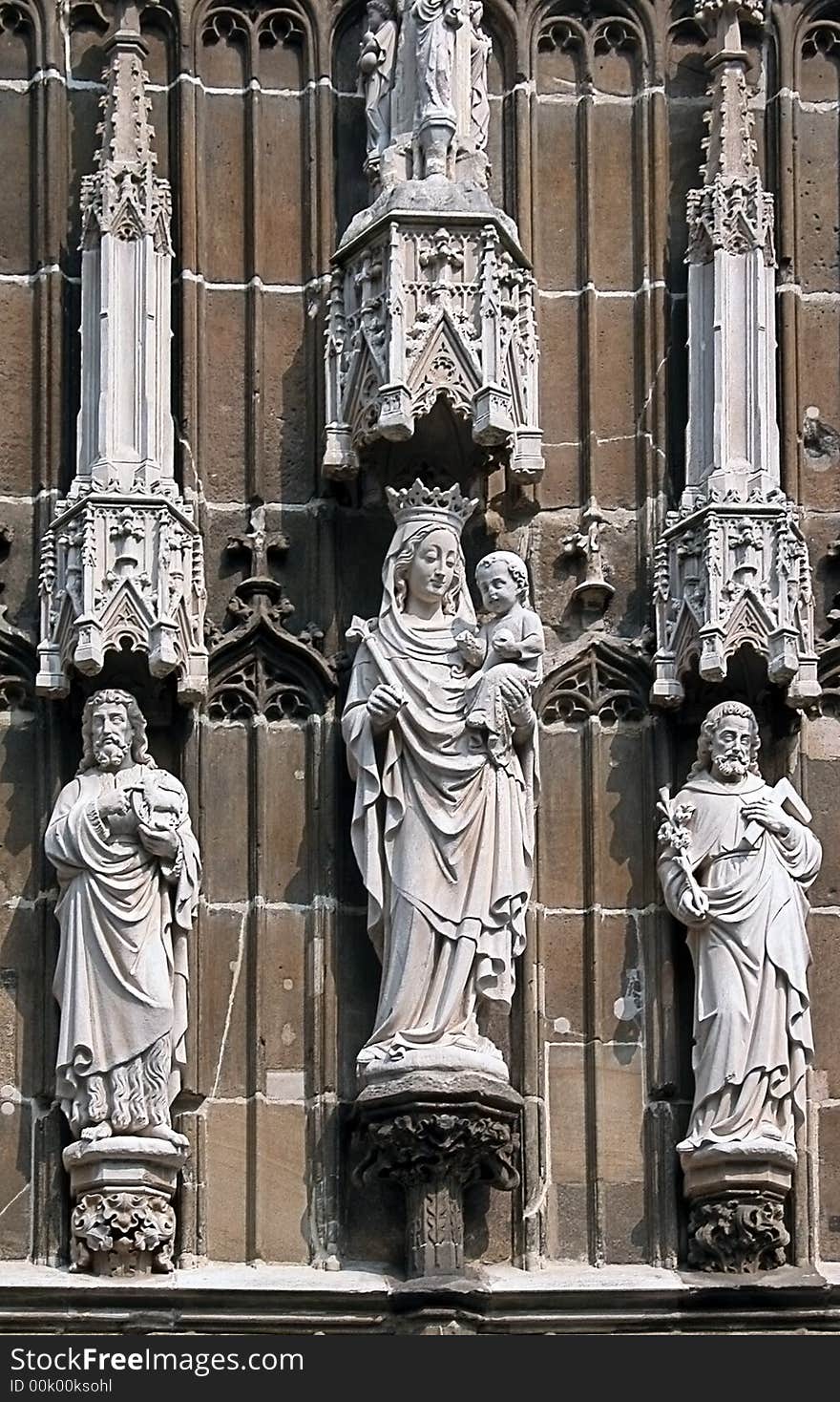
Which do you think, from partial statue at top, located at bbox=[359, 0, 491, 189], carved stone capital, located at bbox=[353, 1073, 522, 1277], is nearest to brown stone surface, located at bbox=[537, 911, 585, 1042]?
carved stone capital, located at bbox=[353, 1073, 522, 1277]

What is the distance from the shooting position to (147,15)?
26.3 m

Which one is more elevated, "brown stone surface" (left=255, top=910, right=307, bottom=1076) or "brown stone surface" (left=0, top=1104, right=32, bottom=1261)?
"brown stone surface" (left=255, top=910, right=307, bottom=1076)

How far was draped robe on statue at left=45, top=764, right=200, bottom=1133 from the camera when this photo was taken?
2439 cm

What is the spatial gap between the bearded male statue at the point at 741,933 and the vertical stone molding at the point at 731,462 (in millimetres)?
319

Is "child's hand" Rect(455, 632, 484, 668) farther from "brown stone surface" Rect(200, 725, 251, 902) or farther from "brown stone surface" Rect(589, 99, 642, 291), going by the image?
"brown stone surface" Rect(589, 99, 642, 291)

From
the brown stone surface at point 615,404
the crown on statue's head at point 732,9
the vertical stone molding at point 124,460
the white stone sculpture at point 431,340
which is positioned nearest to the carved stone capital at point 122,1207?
the vertical stone molding at point 124,460

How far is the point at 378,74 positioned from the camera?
2602 cm

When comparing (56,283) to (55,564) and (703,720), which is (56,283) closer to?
(55,564)

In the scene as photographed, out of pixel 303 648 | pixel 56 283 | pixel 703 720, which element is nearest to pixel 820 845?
pixel 703 720

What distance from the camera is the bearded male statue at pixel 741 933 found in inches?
968

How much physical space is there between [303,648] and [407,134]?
2.28 metres

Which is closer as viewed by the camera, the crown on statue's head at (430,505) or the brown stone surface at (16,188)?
the crown on statue's head at (430,505)

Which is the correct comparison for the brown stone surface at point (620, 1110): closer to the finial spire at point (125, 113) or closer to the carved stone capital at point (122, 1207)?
the carved stone capital at point (122, 1207)

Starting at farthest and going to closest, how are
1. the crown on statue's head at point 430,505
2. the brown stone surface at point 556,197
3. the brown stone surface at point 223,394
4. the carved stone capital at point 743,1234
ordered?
the brown stone surface at point 556,197 < the brown stone surface at point 223,394 < the crown on statue's head at point 430,505 < the carved stone capital at point 743,1234
